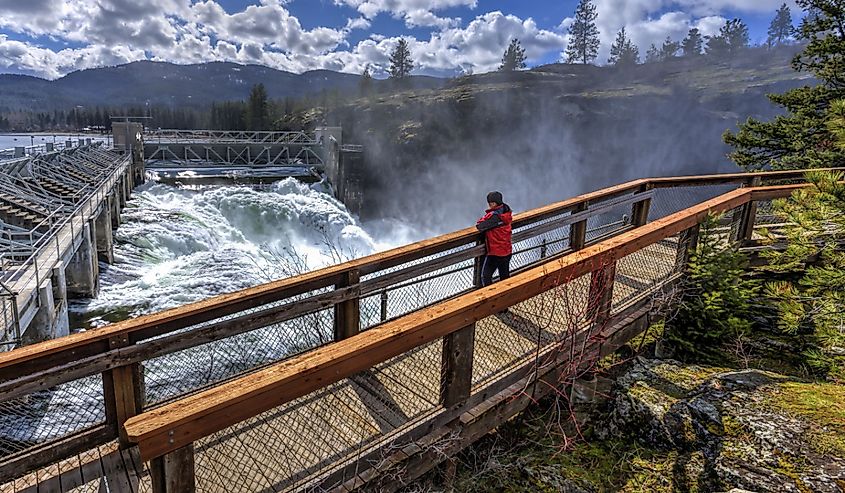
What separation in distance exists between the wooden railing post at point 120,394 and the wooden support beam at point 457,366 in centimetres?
187

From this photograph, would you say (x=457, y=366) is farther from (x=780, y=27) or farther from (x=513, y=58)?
(x=780, y=27)

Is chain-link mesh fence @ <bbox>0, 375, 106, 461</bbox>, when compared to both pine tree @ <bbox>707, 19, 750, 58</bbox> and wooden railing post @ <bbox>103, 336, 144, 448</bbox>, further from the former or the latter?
pine tree @ <bbox>707, 19, 750, 58</bbox>

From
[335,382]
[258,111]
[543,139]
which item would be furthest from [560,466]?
[258,111]

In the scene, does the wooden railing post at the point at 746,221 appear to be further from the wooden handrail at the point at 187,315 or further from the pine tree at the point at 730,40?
the pine tree at the point at 730,40

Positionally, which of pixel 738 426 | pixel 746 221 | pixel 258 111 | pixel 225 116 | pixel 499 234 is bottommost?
pixel 738 426

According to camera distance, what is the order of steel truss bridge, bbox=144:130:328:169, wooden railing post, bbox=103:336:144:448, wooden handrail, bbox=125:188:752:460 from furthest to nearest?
1. steel truss bridge, bbox=144:130:328:169
2. wooden railing post, bbox=103:336:144:448
3. wooden handrail, bbox=125:188:752:460

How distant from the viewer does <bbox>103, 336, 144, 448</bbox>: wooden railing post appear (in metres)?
2.82

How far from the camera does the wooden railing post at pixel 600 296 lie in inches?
137

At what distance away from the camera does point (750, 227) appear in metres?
5.26

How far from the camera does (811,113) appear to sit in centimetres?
1004

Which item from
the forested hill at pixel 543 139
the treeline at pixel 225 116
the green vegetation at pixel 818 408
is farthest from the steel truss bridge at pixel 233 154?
the green vegetation at pixel 818 408

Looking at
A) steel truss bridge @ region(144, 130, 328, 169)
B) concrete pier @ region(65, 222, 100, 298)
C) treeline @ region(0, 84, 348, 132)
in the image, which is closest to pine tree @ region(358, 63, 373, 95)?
treeline @ region(0, 84, 348, 132)

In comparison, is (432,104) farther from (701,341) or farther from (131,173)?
(701,341)

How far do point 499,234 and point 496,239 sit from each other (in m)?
0.06
